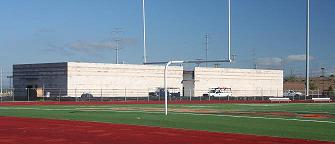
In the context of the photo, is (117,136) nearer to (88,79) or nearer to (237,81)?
(88,79)

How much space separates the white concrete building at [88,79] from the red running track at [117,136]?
42.6 metres

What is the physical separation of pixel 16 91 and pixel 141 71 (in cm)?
1648

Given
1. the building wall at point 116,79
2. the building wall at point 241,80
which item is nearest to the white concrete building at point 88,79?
the building wall at point 116,79

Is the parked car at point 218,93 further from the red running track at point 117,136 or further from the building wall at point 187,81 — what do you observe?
the red running track at point 117,136

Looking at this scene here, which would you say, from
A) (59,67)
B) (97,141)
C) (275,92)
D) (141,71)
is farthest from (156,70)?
(97,141)

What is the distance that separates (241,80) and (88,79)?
29.3 meters

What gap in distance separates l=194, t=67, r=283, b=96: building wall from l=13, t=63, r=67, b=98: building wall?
22.1 meters

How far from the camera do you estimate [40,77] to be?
65.8 metres

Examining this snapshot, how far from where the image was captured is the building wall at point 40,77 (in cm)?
6303

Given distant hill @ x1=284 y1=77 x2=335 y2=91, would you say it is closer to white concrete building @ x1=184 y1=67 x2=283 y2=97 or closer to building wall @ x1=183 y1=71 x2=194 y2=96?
white concrete building @ x1=184 y1=67 x2=283 y2=97

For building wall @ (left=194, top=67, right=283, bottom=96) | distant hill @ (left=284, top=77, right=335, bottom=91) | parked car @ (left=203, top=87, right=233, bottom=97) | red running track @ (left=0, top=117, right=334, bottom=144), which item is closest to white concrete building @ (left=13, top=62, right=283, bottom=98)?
building wall @ (left=194, top=67, right=283, bottom=96)

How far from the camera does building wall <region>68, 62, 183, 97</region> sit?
63719mm

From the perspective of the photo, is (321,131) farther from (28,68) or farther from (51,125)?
(28,68)

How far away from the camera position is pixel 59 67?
6341 cm
